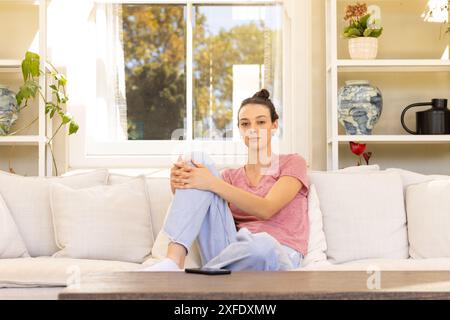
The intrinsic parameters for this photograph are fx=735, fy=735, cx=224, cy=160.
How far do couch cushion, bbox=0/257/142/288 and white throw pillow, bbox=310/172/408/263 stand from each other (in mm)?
913

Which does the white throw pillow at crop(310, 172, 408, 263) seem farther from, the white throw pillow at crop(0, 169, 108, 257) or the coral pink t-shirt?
the white throw pillow at crop(0, 169, 108, 257)

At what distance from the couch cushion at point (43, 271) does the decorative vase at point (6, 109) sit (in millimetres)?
1150

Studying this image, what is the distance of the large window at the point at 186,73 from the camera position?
4.25 meters

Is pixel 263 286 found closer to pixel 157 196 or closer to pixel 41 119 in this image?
pixel 157 196

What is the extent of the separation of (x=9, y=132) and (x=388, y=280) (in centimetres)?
268

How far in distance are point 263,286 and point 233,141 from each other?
250 cm

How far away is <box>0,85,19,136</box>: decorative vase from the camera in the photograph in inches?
150

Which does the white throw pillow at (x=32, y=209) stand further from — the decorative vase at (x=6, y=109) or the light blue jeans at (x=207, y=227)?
the light blue jeans at (x=207, y=227)

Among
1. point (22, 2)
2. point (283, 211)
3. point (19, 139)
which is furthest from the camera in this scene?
point (22, 2)

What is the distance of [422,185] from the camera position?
3.27m

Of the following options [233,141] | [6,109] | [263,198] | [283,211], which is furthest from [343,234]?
[6,109]

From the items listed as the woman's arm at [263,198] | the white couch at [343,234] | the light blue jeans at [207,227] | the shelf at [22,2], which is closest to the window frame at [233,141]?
the shelf at [22,2]

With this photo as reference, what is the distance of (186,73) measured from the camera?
4.30m

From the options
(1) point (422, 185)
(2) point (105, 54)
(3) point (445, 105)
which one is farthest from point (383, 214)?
(2) point (105, 54)
